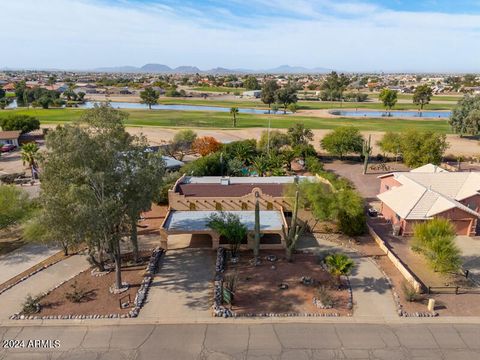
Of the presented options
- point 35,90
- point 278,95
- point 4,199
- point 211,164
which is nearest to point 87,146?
point 4,199

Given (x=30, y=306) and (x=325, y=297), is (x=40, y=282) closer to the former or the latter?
(x=30, y=306)

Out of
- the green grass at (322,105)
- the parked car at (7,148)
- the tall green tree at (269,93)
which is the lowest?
the parked car at (7,148)

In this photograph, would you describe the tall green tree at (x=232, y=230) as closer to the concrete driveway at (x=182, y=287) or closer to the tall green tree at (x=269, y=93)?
the concrete driveway at (x=182, y=287)

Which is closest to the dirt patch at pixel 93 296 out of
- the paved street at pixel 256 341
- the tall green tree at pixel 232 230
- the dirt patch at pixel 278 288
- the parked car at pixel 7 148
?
the paved street at pixel 256 341

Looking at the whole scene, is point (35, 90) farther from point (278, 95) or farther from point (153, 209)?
point (153, 209)

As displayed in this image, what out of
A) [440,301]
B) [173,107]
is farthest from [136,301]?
[173,107]

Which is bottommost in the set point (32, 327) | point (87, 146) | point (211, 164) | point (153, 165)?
point (32, 327)
